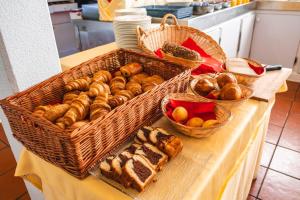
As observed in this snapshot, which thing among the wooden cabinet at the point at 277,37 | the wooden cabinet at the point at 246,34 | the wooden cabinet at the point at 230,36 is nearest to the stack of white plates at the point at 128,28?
the wooden cabinet at the point at 230,36

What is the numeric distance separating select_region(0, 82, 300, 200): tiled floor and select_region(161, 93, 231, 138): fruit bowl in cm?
89

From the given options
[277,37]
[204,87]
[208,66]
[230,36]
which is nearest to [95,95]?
[204,87]

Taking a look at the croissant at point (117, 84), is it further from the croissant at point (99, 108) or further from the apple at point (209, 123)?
the apple at point (209, 123)

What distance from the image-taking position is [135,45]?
1.19 metres

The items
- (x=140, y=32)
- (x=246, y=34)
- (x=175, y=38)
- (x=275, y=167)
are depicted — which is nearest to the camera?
(x=140, y=32)

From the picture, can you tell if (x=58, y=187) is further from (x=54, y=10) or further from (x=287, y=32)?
(x=54, y=10)

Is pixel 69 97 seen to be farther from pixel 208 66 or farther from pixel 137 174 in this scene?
pixel 208 66

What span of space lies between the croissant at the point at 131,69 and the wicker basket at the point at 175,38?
195 millimetres

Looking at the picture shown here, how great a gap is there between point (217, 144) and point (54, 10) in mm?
3307

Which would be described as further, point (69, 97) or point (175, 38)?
point (175, 38)

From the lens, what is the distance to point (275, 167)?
1507 mm

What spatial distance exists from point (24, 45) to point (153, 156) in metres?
0.62

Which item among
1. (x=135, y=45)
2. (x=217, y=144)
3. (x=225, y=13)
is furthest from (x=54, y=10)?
(x=217, y=144)

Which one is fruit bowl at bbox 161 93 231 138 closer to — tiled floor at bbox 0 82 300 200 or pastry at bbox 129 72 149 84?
pastry at bbox 129 72 149 84
